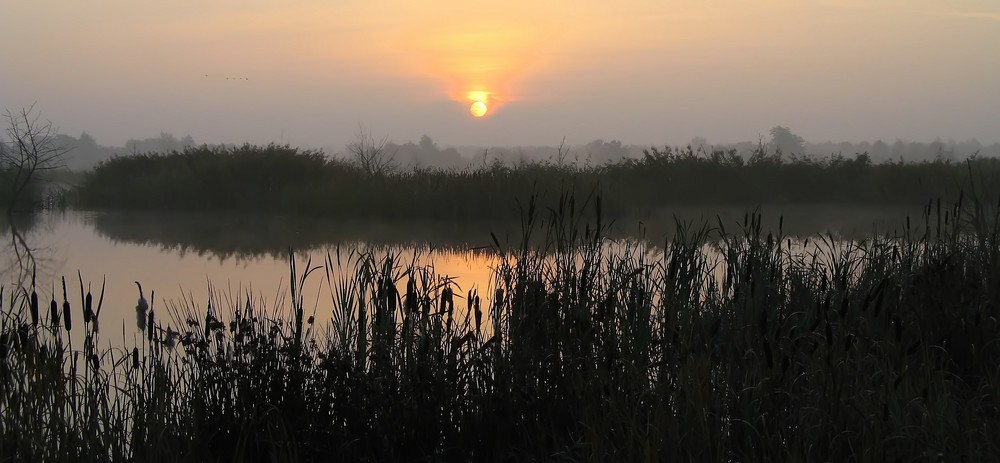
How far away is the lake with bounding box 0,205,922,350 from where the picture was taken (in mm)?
6055

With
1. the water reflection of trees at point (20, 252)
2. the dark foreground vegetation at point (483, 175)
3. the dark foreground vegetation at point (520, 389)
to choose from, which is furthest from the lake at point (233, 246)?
the dark foreground vegetation at point (520, 389)

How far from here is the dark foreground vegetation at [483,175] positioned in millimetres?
13711

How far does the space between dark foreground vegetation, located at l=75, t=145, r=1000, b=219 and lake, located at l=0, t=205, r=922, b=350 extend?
761 millimetres

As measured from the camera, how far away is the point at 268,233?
35.7ft

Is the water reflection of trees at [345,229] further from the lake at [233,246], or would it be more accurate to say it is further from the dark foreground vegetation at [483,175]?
the dark foreground vegetation at [483,175]

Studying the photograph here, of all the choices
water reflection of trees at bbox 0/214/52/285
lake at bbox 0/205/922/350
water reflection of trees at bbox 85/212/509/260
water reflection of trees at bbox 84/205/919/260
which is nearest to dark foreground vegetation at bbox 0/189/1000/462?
lake at bbox 0/205/922/350

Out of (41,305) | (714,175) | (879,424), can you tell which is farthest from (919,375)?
(714,175)

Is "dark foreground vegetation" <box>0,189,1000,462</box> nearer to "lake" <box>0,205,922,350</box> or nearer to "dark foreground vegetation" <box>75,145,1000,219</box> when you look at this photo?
"lake" <box>0,205,922,350</box>

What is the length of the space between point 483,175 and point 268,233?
12.1 feet

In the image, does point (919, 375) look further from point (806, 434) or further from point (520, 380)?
point (520, 380)

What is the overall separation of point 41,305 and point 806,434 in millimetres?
4838

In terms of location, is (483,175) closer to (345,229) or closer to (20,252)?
(345,229)

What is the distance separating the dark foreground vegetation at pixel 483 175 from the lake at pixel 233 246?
76 centimetres

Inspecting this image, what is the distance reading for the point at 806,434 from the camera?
2.18 metres
